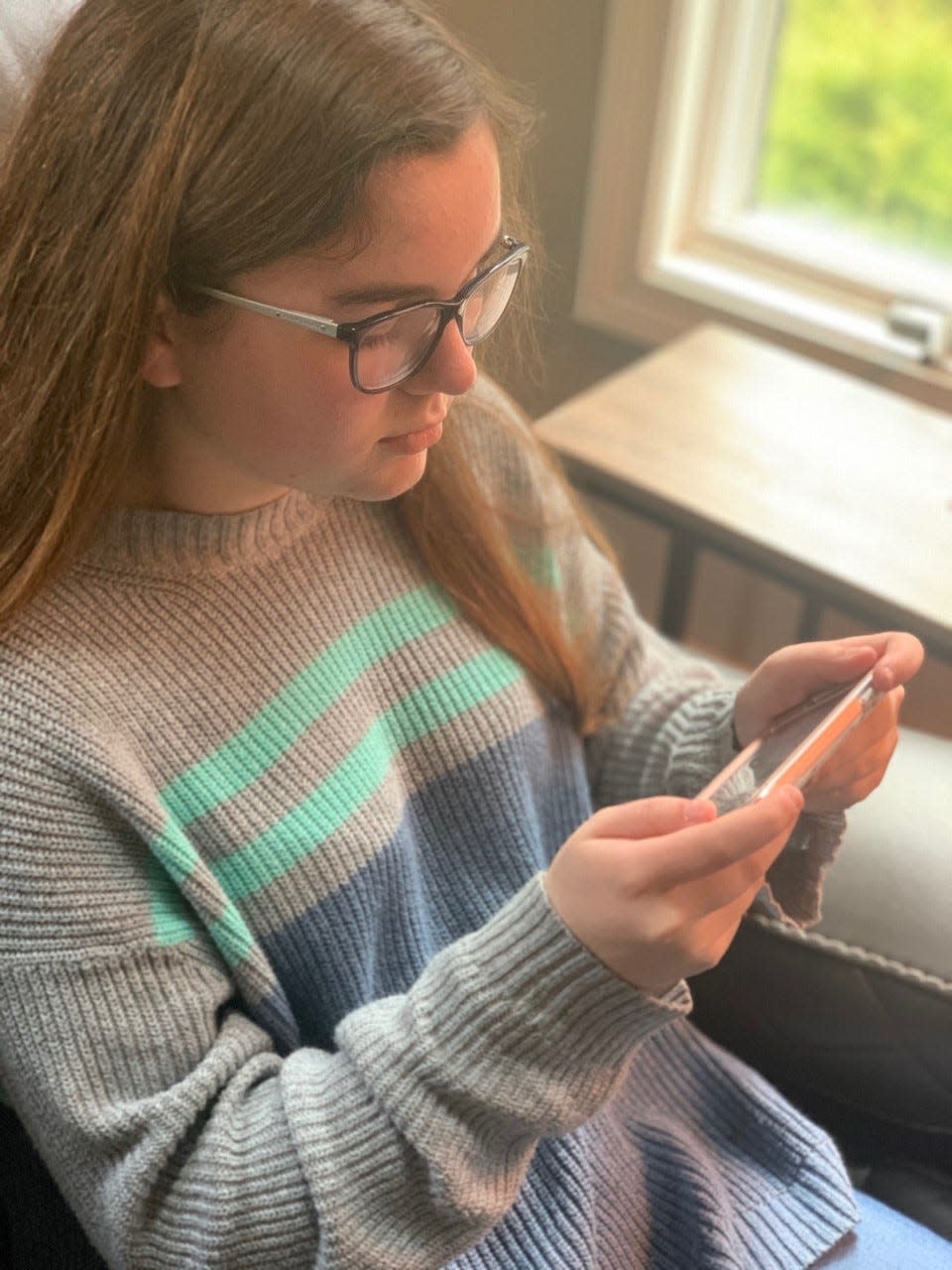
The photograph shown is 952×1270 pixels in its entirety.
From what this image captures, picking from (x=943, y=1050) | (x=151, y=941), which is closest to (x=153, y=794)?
(x=151, y=941)

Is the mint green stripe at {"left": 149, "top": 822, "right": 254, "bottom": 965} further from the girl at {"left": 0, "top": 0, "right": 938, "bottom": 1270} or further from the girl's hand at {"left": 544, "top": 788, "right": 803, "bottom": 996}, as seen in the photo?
the girl's hand at {"left": 544, "top": 788, "right": 803, "bottom": 996}

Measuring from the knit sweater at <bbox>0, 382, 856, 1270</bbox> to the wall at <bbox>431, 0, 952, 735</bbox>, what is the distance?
22 centimetres

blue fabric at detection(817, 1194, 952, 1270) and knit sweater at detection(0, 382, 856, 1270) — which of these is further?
blue fabric at detection(817, 1194, 952, 1270)

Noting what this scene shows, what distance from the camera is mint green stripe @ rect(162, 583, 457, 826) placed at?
2.32 feet

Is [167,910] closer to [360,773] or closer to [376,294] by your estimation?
[360,773]

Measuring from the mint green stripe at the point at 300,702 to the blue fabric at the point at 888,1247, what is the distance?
0.42m

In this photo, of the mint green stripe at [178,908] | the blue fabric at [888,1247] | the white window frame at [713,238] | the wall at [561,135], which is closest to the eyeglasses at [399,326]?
the mint green stripe at [178,908]

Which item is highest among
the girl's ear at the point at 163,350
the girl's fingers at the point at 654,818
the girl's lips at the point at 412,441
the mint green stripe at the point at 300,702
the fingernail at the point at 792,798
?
the girl's ear at the point at 163,350

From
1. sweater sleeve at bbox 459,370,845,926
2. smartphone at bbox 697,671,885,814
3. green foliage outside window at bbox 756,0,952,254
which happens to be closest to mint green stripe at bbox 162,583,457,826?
sweater sleeve at bbox 459,370,845,926

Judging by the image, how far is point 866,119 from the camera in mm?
1432

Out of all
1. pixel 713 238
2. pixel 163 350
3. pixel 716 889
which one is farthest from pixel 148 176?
pixel 713 238

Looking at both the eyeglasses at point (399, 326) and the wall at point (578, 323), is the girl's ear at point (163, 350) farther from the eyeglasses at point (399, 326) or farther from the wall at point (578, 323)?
the wall at point (578, 323)

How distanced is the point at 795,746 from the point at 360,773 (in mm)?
240

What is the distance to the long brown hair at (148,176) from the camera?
1.94ft
